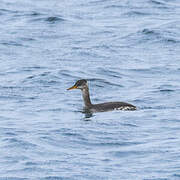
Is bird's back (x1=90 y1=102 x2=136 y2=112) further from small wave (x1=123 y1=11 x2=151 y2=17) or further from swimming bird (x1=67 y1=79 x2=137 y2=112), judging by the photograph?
small wave (x1=123 y1=11 x2=151 y2=17)

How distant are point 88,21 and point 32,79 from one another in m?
7.84

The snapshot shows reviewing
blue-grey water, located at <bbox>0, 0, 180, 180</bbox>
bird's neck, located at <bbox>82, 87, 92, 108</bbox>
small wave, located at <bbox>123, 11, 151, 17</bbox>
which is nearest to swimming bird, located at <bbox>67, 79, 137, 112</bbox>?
bird's neck, located at <bbox>82, 87, 92, 108</bbox>

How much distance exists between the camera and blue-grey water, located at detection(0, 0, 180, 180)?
13.4 meters

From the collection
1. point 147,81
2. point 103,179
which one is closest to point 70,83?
point 147,81

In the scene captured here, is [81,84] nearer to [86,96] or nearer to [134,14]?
[86,96]

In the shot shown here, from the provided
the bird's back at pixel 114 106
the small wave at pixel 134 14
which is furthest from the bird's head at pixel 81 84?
the small wave at pixel 134 14

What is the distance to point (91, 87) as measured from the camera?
21.1 metres

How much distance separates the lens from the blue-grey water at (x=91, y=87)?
13352mm

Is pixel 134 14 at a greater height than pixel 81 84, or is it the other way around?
pixel 81 84

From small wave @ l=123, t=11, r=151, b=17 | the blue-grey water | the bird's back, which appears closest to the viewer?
the blue-grey water

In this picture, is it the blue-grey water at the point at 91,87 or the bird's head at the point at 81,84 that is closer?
the blue-grey water at the point at 91,87

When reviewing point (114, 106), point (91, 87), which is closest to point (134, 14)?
point (91, 87)

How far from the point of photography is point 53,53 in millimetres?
24312

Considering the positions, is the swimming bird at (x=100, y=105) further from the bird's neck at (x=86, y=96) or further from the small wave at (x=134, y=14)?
the small wave at (x=134, y=14)
